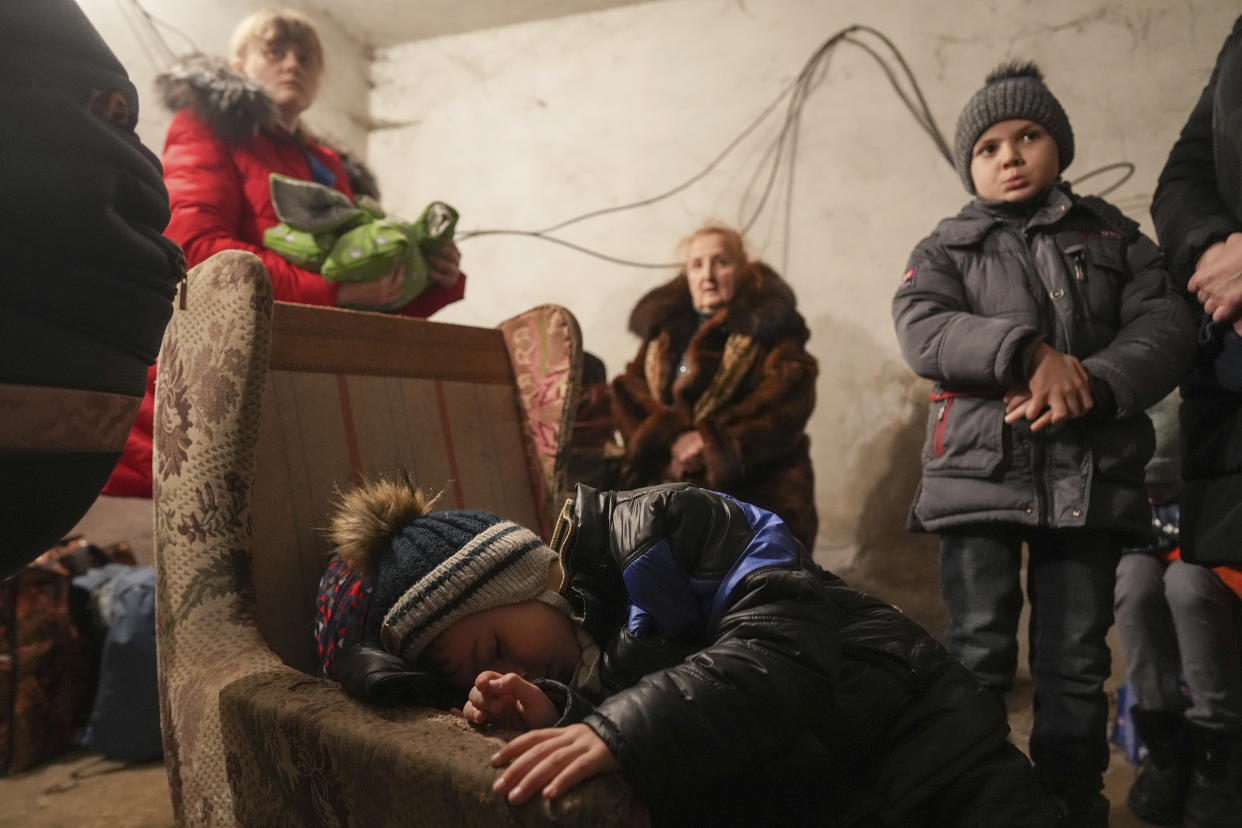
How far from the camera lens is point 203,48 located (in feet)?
10.0

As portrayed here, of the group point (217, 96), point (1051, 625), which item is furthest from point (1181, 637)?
point (217, 96)

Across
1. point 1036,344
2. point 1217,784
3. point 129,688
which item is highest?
point 1036,344

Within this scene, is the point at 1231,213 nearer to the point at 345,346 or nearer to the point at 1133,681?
the point at 1133,681

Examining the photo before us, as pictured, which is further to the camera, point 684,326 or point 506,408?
point 684,326

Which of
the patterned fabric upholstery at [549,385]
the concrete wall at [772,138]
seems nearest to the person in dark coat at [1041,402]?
the patterned fabric upholstery at [549,385]

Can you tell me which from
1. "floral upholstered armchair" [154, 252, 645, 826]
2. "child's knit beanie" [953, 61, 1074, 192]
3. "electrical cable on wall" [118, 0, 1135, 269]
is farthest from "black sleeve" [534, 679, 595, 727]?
"electrical cable on wall" [118, 0, 1135, 269]

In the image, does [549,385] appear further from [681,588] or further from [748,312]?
[748,312]

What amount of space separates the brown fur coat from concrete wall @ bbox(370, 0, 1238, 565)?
0.56 meters

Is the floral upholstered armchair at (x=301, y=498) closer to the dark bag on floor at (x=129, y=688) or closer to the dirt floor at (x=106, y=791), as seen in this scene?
the dirt floor at (x=106, y=791)

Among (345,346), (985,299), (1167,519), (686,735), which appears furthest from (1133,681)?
(345,346)

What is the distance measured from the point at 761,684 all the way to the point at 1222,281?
3.26ft

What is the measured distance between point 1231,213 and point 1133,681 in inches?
43.4

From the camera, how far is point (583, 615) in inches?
36.5

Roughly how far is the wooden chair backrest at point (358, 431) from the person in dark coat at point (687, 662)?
6.3 inches
